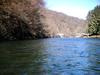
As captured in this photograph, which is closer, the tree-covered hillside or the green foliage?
the tree-covered hillside

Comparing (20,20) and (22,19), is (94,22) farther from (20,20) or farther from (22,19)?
(20,20)

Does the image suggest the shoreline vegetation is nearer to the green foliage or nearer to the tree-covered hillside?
the tree-covered hillside

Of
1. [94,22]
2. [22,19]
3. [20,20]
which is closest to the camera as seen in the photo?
[20,20]

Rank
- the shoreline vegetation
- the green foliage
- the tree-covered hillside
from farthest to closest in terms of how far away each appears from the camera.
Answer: the green foliage
the shoreline vegetation
the tree-covered hillside

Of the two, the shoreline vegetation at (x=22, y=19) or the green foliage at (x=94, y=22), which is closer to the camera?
the shoreline vegetation at (x=22, y=19)

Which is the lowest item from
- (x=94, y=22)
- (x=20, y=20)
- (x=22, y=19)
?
(x=94, y=22)

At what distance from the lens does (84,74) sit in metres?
12.8

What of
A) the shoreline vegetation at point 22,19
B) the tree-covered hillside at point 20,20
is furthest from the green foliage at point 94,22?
the tree-covered hillside at point 20,20

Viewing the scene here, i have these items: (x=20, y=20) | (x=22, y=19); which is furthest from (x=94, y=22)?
(x=20, y=20)

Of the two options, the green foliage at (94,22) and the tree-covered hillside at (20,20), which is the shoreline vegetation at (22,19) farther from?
the green foliage at (94,22)

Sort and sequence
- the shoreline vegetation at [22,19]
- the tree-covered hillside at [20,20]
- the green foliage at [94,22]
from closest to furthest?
the tree-covered hillside at [20,20], the shoreline vegetation at [22,19], the green foliage at [94,22]

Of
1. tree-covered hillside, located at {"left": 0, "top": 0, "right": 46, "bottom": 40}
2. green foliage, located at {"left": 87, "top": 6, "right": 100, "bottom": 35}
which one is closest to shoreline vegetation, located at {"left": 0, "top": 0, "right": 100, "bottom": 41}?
tree-covered hillside, located at {"left": 0, "top": 0, "right": 46, "bottom": 40}

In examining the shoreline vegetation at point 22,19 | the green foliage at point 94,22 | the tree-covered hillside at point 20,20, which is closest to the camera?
the tree-covered hillside at point 20,20

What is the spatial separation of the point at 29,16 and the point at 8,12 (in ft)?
56.7
